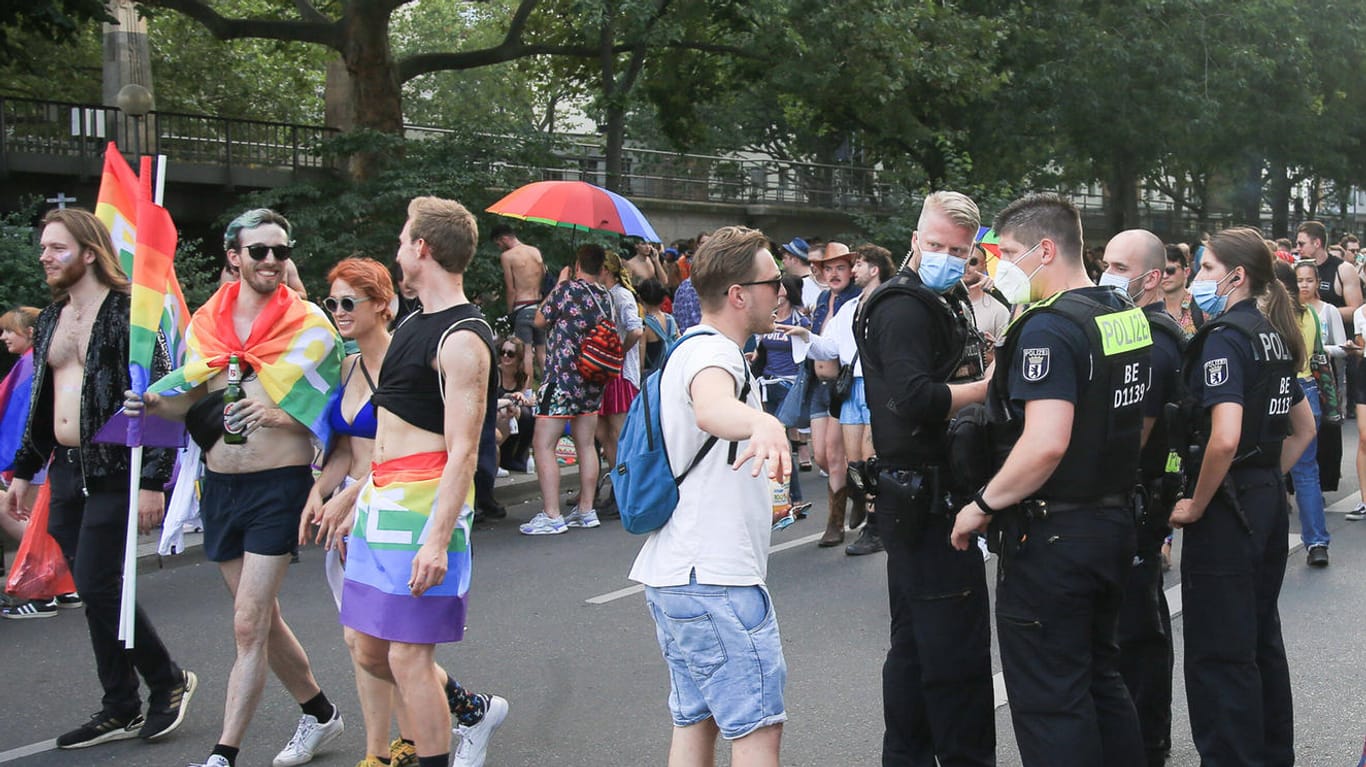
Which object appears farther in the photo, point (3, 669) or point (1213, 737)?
point (3, 669)

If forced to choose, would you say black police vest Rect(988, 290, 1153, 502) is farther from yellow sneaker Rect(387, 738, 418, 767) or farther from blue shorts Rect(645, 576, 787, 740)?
yellow sneaker Rect(387, 738, 418, 767)

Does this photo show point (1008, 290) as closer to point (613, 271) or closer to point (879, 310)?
point (879, 310)

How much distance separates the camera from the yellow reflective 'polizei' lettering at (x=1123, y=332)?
366 centimetres

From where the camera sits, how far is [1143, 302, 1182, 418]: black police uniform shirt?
4.43m

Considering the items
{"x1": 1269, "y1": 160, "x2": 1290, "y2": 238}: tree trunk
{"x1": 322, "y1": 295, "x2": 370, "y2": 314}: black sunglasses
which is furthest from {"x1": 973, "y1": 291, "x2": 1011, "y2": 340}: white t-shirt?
{"x1": 1269, "y1": 160, "x2": 1290, "y2": 238}: tree trunk

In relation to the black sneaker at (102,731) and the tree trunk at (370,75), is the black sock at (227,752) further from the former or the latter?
the tree trunk at (370,75)

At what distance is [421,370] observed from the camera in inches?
161

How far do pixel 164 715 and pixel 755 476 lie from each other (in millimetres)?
3119

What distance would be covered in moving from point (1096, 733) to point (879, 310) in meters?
1.31

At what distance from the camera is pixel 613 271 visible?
32.4ft

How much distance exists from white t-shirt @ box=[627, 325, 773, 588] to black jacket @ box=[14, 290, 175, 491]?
2358 millimetres

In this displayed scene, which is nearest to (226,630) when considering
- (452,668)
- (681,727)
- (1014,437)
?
(452,668)

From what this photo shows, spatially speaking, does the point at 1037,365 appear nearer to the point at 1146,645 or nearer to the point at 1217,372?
the point at 1217,372

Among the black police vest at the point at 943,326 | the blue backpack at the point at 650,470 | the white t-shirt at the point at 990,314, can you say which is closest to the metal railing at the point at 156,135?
the white t-shirt at the point at 990,314
